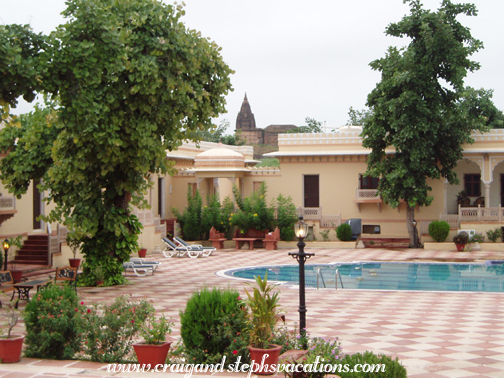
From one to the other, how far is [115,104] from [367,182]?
16761 millimetres

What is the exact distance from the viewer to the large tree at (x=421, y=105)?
72.3 feet

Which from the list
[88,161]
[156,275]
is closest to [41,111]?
[88,161]

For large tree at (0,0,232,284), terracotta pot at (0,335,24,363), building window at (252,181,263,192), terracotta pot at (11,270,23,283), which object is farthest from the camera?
building window at (252,181,263,192)

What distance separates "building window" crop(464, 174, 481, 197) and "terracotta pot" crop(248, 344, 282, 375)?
868 inches

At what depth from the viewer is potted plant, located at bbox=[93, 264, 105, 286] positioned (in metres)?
14.0

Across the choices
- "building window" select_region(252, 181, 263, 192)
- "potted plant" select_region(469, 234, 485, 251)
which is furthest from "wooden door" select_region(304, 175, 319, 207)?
"potted plant" select_region(469, 234, 485, 251)

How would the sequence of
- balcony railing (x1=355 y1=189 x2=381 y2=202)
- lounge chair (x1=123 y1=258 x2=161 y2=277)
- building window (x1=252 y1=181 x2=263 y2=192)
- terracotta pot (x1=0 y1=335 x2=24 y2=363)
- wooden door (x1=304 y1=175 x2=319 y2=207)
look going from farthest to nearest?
building window (x1=252 y1=181 x2=263 y2=192)
wooden door (x1=304 y1=175 x2=319 y2=207)
balcony railing (x1=355 y1=189 x2=381 y2=202)
lounge chair (x1=123 y1=258 x2=161 y2=277)
terracotta pot (x1=0 y1=335 x2=24 y2=363)

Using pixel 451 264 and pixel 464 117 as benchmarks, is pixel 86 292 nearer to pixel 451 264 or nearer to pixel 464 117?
pixel 451 264

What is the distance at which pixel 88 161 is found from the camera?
1299 centimetres

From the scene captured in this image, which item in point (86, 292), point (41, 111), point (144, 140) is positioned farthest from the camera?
point (41, 111)

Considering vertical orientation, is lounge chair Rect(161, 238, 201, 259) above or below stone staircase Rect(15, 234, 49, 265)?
below

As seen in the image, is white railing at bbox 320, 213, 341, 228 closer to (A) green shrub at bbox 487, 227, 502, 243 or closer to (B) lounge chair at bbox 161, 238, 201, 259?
(A) green shrub at bbox 487, 227, 502, 243

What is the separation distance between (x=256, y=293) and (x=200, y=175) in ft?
65.9

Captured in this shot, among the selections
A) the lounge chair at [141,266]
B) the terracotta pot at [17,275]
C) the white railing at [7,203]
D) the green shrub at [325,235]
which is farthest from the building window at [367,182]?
the terracotta pot at [17,275]
